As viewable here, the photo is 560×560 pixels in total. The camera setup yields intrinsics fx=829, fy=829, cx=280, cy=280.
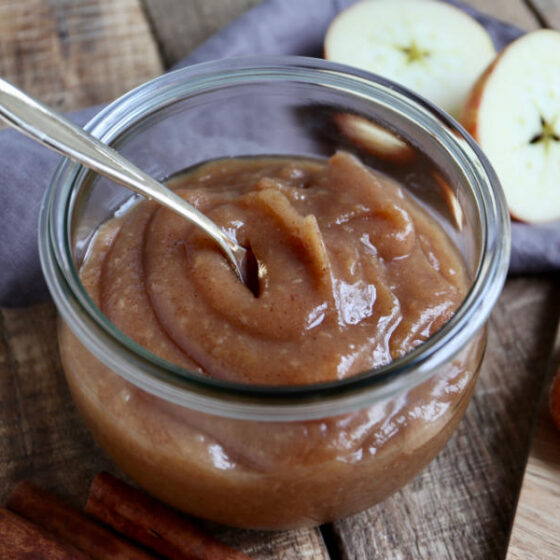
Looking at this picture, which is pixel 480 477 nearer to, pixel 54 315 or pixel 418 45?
pixel 54 315

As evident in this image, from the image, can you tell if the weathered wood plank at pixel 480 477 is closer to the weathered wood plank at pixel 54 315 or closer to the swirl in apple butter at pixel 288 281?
the weathered wood plank at pixel 54 315

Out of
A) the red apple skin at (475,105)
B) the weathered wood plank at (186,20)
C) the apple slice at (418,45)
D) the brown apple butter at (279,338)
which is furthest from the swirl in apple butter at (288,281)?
the weathered wood plank at (186,20)

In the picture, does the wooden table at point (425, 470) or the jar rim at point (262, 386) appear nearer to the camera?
the jar rim at point (262, 386)

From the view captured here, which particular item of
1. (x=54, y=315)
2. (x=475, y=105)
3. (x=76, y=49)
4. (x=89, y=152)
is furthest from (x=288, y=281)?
(x=76, y=49)

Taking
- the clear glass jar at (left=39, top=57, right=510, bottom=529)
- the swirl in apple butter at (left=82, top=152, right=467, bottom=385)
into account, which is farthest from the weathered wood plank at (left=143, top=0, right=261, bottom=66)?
the swirl in apple butter at (left=82, top=152, right=467, bottom=385)

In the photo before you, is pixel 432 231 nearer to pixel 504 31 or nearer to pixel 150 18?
pixel 504 31

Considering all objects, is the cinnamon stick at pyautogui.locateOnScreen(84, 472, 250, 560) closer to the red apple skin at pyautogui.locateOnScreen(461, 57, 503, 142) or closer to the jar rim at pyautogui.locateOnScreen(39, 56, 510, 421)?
the jar rim at pyautogui.locateOnScreen(39, 56, 510, 421)
